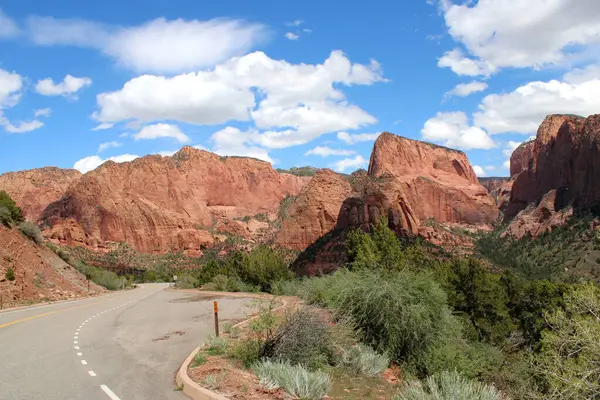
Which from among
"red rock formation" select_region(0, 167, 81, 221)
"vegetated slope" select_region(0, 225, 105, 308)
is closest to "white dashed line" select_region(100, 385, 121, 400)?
"vegetated slope" select_region(0, 225, 105, 308)

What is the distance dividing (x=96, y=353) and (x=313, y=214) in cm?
8808

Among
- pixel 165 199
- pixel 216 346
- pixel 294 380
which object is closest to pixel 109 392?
pixel 294 380

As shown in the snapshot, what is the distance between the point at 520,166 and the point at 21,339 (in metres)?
204

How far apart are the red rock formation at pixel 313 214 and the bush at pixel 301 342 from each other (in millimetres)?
86884

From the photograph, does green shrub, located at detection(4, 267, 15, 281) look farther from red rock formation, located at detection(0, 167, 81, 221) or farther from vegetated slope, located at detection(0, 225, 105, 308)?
red rock formation, located at detection(0, 167, 81, 221)

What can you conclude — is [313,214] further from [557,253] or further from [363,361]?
[363,361]

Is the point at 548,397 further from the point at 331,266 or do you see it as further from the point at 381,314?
the point at 331,266

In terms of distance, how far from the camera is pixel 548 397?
834cm

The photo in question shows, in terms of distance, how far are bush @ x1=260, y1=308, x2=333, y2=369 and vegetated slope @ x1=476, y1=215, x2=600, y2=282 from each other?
4939cm

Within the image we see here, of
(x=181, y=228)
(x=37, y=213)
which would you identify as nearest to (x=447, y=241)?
(x=181, y=228)

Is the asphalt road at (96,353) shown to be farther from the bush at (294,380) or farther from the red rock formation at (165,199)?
the red rock formation at (165,199)

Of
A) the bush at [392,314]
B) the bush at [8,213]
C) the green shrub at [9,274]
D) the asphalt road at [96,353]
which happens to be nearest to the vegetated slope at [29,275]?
the green shrub at [9,274]

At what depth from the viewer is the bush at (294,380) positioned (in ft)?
27.6

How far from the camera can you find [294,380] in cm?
858
